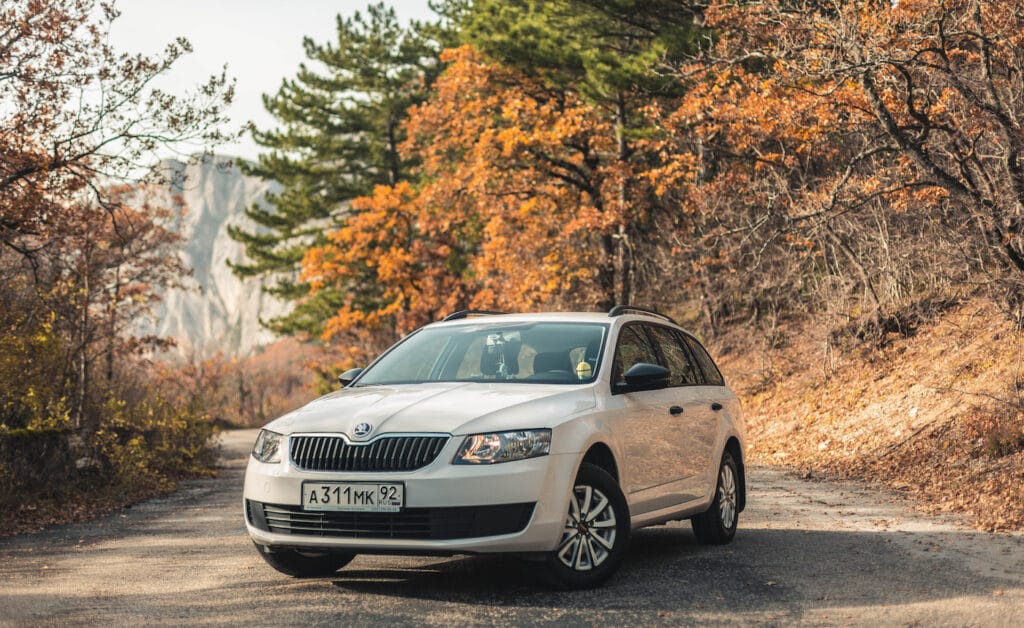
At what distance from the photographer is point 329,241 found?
5034cm

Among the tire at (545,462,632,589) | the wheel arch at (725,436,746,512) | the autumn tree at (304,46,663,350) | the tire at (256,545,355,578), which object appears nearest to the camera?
the tire at (545,462,632,589)

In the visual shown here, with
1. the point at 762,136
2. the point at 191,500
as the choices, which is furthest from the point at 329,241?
the point at 191,500

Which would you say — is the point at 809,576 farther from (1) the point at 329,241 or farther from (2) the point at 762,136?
(1) the point at 329,241

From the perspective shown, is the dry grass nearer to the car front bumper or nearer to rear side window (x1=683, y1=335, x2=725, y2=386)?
rear side window (x1=683, y1=335, x2=725, y2=386)

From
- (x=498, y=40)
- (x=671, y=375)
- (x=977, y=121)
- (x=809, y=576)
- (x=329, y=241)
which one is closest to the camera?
(x=809, y=576)

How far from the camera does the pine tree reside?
5234 cm

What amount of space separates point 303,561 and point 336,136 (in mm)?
47504

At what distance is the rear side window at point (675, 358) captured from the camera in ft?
29.2

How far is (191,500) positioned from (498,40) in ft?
57.4

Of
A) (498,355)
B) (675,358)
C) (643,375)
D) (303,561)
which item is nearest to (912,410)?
(675,358)

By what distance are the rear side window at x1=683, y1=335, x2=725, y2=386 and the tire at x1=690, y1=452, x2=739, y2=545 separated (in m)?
0.64

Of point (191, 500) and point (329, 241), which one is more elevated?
point (329, 241)

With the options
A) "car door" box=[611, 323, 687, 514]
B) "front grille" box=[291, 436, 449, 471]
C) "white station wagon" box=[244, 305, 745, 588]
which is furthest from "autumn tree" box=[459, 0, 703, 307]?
"front grille" box=[291, 436, 449, 471]

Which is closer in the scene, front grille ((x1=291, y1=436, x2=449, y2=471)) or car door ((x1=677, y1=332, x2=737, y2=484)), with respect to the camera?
front grille ((x1=291, y1=436, x2=449, y2=471))
